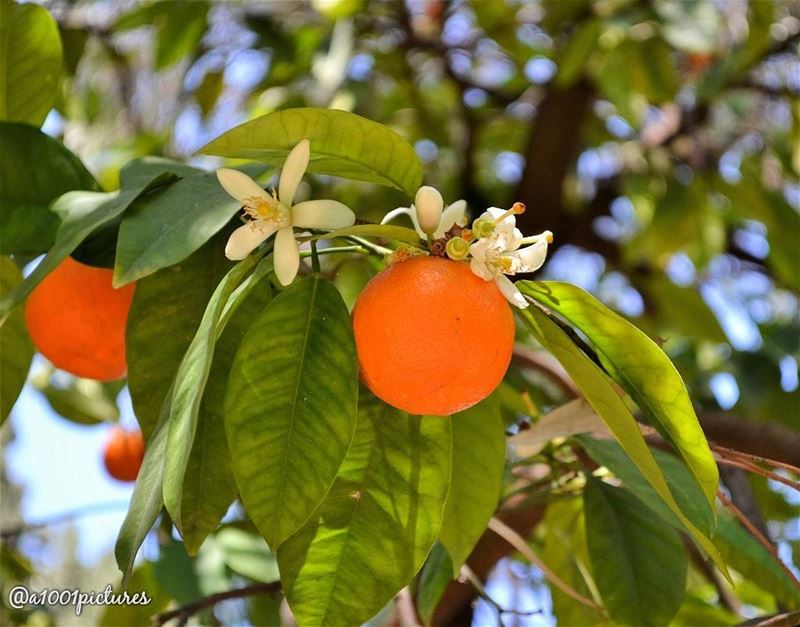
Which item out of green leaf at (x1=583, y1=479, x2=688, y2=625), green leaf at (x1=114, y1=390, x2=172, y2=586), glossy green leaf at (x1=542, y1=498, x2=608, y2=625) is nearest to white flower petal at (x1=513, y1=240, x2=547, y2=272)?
green leaf at (x1=114, y1=390, x2=172, y2=586)

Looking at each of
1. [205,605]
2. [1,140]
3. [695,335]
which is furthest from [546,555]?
[695,335]

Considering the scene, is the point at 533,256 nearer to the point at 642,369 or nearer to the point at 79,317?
the point at 642,369

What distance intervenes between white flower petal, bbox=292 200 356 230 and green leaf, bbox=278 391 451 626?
125 millimetres

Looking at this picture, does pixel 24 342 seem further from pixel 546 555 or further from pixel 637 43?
pixel 637 43

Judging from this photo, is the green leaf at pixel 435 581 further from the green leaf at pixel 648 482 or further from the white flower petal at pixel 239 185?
the white flower petal at pixel 239 185

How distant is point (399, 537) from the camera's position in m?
0.69

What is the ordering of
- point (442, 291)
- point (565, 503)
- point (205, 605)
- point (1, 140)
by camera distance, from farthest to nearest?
1. point (565, 503)
2. point (205, 605)
3. point (1, 140)
4. point (442, 291)

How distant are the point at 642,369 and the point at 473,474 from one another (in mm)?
194

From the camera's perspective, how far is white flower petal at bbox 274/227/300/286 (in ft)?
2.03

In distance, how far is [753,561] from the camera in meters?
1.04

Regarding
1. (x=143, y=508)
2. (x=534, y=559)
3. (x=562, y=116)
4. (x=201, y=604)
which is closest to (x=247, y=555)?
(x=201, y=604)

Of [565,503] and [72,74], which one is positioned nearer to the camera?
[565,503]

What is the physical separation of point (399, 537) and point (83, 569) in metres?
1.59

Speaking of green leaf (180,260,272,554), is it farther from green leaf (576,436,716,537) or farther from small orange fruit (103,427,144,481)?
small orange fruit (103,427,144,481)
